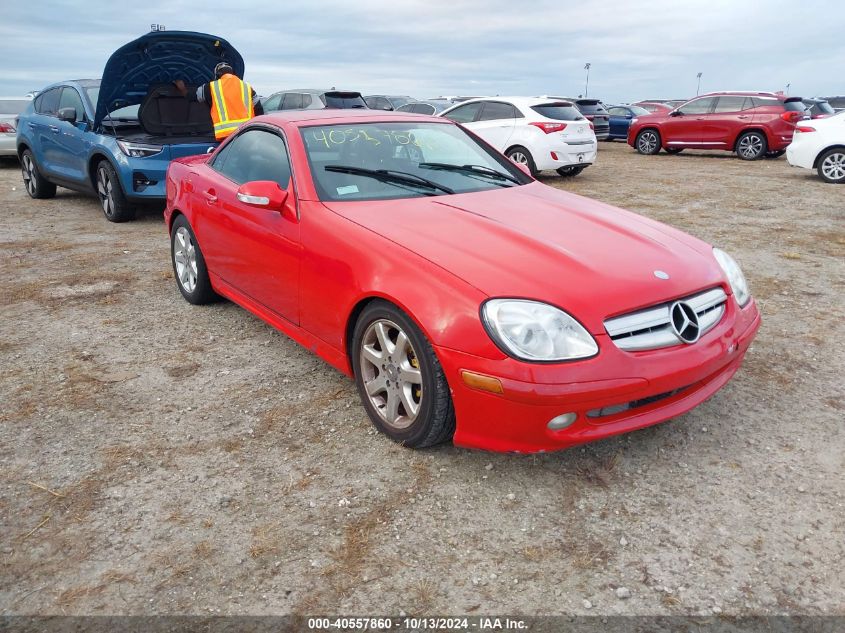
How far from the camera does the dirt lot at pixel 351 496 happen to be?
89.5 inches

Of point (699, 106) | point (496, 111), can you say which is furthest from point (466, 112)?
point (699, 106)

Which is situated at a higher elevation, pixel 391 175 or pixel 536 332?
pixel 391 175

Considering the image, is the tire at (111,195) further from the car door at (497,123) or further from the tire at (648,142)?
the tire at (648,142)

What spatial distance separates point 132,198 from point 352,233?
5.76 metres

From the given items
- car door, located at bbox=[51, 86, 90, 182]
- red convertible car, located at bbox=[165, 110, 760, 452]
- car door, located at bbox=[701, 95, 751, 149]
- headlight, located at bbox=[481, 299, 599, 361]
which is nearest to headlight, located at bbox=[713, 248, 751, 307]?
red convertible car, located at bbox=[165, 110, 760, 452]

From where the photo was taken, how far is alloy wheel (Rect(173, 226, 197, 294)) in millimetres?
4969

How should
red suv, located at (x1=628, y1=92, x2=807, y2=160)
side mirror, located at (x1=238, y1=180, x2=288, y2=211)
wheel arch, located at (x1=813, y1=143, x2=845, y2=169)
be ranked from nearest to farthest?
side mirror, located at (x1=238, y1=180, x2=288, y2=211), wheel arch, located at (x1=813, y1=143, x2=845, y2=169), red suv, located at (x1=628, y1=92, x2=807, y2=160)

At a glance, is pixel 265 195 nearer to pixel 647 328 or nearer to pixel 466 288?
pixel 466 288

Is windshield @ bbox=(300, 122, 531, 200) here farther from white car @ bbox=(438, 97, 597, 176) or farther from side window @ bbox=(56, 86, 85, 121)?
white car @ bbox=(438, 97, 597, 176)

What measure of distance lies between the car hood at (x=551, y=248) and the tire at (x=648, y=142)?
15.5 metres

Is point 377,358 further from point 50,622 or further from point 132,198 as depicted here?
point 132,198

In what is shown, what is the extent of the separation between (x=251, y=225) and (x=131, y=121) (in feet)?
19.4

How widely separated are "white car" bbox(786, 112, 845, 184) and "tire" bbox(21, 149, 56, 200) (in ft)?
41.6

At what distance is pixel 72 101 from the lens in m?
8.80
